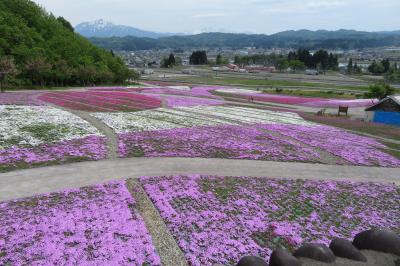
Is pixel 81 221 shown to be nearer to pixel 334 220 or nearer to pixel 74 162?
pixel 74 162

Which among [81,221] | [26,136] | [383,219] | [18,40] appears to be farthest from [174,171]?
[18,40]

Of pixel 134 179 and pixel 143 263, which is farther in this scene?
pixel 134 179

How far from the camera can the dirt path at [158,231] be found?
14758 mm

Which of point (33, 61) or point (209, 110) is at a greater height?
point (33, 61)

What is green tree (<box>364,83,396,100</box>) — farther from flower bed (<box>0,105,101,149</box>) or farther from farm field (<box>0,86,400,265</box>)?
flower bed (<box>0,105,101,149</box>)

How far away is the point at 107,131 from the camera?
37.5m

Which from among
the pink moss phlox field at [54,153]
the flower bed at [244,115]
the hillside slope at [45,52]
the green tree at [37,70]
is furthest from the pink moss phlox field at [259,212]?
the hillside slope at [45,52]

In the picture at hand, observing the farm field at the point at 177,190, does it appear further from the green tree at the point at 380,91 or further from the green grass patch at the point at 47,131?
the green tree at the point at 380,91

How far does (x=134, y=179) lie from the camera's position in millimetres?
23484

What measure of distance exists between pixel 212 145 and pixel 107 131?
39.3 ft

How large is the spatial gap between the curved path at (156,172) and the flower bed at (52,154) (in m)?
1.19

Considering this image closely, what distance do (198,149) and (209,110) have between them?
92.3ft

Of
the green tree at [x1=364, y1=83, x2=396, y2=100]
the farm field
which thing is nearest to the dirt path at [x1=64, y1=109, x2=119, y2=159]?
the farm field

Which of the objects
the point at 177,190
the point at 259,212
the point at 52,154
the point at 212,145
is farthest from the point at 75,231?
the point at 212,145
